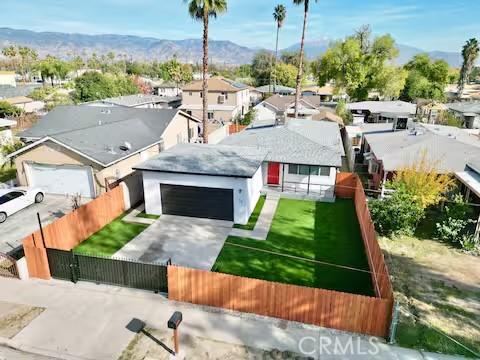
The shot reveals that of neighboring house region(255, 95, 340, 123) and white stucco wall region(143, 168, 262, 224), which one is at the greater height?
neighboring house region(255, 95, 340, 123)

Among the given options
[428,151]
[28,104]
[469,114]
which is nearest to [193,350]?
[428,151]

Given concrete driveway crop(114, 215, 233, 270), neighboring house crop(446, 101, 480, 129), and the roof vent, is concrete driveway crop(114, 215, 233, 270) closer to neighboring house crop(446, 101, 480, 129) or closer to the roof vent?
the roof vent

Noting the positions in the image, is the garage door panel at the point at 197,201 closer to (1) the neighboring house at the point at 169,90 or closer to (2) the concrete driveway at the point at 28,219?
(2) the concrete driveway at the point at 28,219

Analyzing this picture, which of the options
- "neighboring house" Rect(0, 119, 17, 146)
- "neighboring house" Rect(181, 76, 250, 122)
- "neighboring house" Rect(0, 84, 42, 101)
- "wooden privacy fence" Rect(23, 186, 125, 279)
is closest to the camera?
"wooden privacy fence" Rect(23, 186, 125, 279)

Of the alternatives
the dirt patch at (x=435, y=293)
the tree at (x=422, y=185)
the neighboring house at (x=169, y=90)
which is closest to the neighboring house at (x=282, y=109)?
the tree at (x=422, y=185)

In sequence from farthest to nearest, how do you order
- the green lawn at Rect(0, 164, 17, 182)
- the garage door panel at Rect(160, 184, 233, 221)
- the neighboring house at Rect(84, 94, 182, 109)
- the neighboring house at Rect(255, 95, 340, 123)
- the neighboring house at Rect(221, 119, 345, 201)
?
the neighboring house at Rect(255, 95, 340, 123), the neighboring house at Rect(84, 94, 182, 109), the green lawn at Rect(0, 164, 17, 182), the neighboring house at Rect(221, 119, 345, 201), the garage door panel at Rect(160, 184, 233, 221)

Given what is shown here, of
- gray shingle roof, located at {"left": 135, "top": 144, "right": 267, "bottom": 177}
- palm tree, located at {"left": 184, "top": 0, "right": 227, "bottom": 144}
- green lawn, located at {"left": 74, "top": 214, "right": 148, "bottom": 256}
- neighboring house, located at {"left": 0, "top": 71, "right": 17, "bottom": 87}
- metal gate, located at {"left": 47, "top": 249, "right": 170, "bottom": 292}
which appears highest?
palm tree, located at {"left": 184, "top": 0, "right": 227, "bottom": 144}

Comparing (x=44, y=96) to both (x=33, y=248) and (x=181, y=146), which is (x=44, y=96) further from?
(x=33, y=248)

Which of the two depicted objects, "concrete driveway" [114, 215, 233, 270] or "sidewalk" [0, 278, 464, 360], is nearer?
"sidewalk" [0, 278, 464, 360]

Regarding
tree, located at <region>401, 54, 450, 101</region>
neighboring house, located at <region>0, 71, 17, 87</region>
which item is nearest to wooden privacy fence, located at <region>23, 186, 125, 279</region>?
tree, located at <region>401, 54, 450, 101</region>
